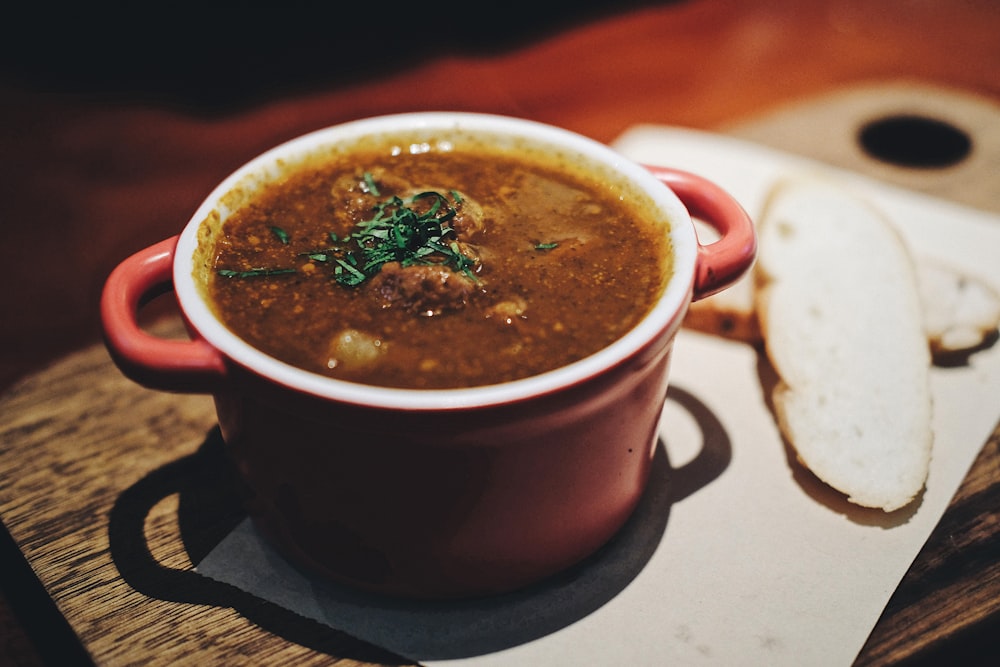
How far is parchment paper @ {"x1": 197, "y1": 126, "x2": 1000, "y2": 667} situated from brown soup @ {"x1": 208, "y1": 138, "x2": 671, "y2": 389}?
0.49 meters

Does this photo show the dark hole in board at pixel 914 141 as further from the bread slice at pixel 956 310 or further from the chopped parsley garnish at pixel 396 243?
the chopped parsley garnish at pixel 396 243

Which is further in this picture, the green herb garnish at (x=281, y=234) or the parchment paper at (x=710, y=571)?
the green herb garnish at (x=281, y=234)

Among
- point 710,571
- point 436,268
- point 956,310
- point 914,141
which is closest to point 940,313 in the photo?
point 956,310

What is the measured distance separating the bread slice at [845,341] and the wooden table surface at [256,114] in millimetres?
175

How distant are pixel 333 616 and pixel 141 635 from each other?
1.14 feet

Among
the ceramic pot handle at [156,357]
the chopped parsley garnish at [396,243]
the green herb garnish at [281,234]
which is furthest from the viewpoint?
the green herb garnish at [281,234]

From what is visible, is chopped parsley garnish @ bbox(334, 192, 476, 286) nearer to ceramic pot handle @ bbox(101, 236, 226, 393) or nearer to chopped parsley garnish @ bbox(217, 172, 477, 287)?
chopped parsley garnish @ bbox(217, 172, 477, 287)

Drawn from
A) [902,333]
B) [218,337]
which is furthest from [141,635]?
[902,333]

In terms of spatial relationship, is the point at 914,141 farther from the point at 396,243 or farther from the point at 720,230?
the point at 396,243

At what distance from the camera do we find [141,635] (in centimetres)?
145

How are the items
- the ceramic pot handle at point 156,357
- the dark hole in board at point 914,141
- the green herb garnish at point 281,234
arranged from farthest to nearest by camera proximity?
the dark hole in board at point 914,141, the green herb garnish at point 281,234, the ceramic pot handle at point 156,357

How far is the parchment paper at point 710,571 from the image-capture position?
1.45m

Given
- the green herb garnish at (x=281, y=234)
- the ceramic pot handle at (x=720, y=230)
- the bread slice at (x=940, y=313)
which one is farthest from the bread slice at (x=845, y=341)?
the green herb garnish at (x=281, y=234)

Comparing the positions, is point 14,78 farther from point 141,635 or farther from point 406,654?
point 406,654
